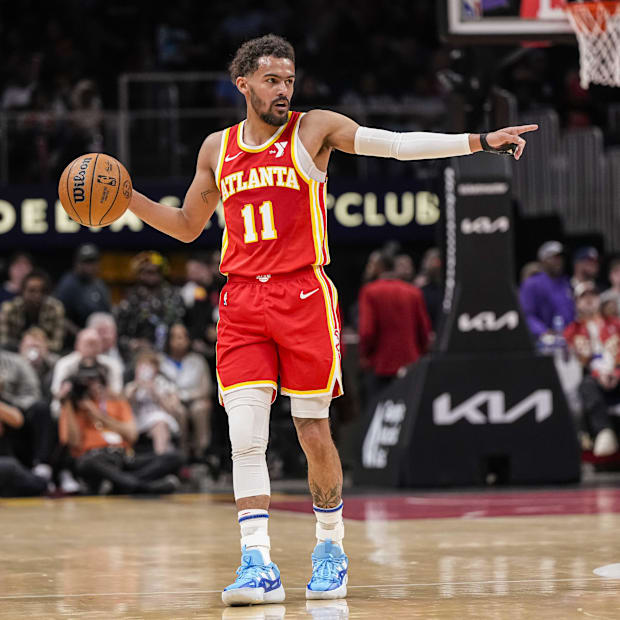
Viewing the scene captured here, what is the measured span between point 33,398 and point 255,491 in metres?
7.24

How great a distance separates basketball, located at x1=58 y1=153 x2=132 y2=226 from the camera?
5.50 meters

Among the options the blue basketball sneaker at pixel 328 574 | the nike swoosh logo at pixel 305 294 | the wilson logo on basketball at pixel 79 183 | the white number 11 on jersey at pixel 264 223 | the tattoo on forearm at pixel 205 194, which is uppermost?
the wilson logo on basketball at pixel 79 183

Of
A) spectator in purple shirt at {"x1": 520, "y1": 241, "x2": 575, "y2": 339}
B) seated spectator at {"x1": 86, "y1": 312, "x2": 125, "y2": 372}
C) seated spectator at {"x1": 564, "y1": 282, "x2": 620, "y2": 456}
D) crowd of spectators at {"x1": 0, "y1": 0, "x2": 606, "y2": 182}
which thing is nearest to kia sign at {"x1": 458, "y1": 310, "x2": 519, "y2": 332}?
seated spectator at {"x1": 564, "y1": 282, "x2": 620, "y2": 456}

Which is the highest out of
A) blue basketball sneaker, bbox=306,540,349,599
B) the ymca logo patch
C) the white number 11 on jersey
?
the ymca logo patch

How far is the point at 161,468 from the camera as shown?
38.9 ft

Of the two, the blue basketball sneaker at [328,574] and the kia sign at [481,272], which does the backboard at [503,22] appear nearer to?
the kia sign at [481,272]

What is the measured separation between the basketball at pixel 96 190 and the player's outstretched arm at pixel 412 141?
827 millimetres

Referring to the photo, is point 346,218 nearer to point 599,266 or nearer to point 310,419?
point 599,266

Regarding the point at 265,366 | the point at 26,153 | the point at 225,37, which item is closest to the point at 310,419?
the point at 265,366

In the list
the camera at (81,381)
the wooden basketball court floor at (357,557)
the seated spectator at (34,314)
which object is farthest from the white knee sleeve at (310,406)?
the seated spectator at (34,314)

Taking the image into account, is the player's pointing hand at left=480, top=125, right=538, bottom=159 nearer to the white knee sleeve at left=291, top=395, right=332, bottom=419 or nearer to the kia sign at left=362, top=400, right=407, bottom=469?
the white knee sleeve at left=291, top=395, right=332, bottom=419

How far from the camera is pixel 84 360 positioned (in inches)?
470

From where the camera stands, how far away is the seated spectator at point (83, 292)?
14289 mm

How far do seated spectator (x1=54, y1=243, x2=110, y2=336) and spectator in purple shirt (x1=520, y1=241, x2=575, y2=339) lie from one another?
14.3 feet
